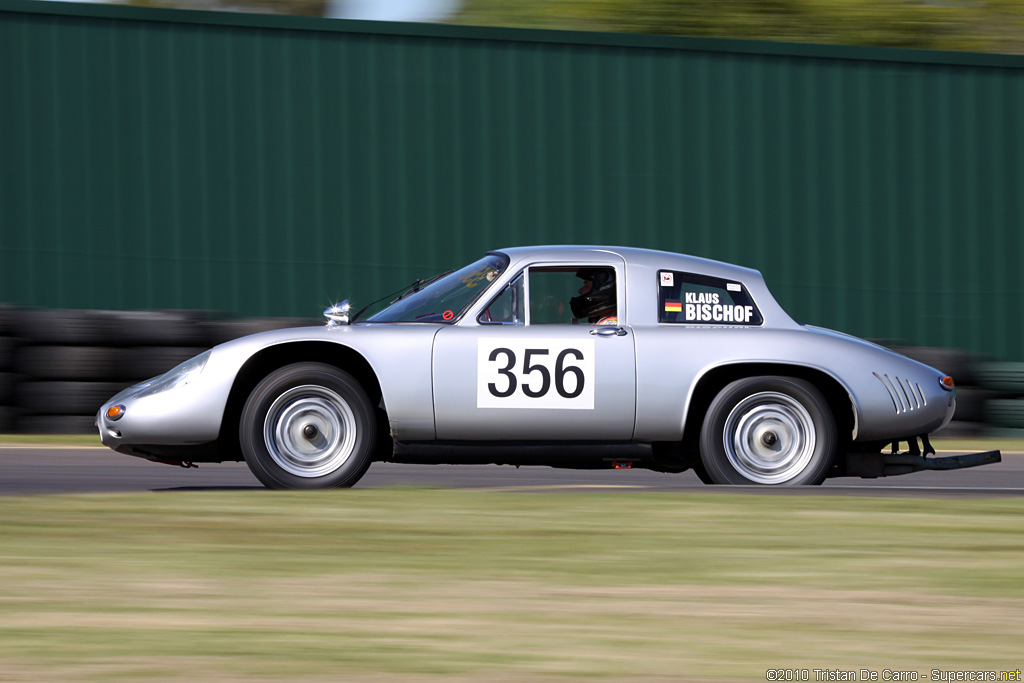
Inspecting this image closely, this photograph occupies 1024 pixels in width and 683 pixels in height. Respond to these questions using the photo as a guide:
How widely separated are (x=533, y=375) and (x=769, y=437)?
4.59 feet

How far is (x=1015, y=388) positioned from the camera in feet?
38.7

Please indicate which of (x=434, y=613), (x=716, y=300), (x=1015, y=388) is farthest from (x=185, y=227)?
(x=434, y=613)

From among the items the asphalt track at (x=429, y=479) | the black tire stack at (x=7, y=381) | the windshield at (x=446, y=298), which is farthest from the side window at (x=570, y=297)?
the black tire stack at (x=7, y=381)

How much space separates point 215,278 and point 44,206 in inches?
70.3

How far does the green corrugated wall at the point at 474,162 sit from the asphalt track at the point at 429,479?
3.05 meters

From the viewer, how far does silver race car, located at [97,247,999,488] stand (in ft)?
22.8

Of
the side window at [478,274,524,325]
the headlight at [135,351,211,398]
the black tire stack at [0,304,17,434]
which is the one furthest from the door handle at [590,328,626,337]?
the black tire stack at [0,304,17,434]

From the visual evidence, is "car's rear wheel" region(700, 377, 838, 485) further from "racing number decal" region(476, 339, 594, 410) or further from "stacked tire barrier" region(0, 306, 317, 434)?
"stacked tire barrier" region(0, 306, 317, 434)

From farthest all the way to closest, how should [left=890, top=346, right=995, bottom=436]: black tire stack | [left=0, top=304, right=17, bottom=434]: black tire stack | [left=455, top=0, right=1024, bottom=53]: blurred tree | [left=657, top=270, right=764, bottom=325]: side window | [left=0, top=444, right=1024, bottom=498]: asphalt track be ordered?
1. [left=455, top=0, right=1024, bottom=53]: blurred tree
2. [left=890, top=346, right=995, bottom=436]: black tire stack
3. [left=0, top=304, right=17, bottom=434]: black tire stack
4. [left=657, top=270, right=764, bottom=325]: side window
5. [left=0, top=444, right=1024, bottom=498]: asphalt track

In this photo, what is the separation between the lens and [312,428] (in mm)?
7000

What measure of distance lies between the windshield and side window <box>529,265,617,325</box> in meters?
0.26

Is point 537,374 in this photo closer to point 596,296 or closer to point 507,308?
point 507,308

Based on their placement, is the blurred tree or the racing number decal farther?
the blurred tree

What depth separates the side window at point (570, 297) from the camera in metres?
7.26
